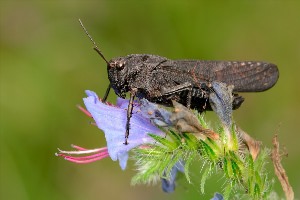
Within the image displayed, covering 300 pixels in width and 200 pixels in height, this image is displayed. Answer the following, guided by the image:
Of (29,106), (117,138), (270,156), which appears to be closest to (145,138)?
(117,138)

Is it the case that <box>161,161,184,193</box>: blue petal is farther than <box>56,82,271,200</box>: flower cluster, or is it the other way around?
<box>161,161,184,193</box>: blue petal

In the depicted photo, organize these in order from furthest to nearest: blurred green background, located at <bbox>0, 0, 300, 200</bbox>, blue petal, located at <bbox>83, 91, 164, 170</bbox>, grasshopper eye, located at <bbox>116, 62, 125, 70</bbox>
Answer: blurred green background, located at <bbox>0, 0, 300, 200</bbox>
grasshopper eye, located at <bbox>116, 62, 125, 70</bbox>
blue petal, located at <bbox>83, 91, 164, 170</bbox>

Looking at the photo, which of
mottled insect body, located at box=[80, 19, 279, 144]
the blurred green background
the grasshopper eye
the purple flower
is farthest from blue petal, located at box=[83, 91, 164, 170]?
the blurred green background

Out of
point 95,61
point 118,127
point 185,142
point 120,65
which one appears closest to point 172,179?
point 185,142

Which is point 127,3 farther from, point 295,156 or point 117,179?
point 295,156

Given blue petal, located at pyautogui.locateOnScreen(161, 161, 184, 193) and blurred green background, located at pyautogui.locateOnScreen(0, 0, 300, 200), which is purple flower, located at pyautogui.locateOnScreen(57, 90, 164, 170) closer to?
blue petal, located at pyautogui.locateOnScreen(161, 161, 184, 193)

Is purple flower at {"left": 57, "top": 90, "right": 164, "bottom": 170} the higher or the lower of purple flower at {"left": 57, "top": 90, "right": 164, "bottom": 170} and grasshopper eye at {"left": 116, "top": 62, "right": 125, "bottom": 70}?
the lower

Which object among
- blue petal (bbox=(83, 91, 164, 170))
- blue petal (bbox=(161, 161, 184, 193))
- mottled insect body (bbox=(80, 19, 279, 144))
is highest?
mottled insect body (bbox=(80, 19, 279, 144))

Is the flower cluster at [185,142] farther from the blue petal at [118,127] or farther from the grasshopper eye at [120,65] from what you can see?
the grasshopper eye at [120,65]
